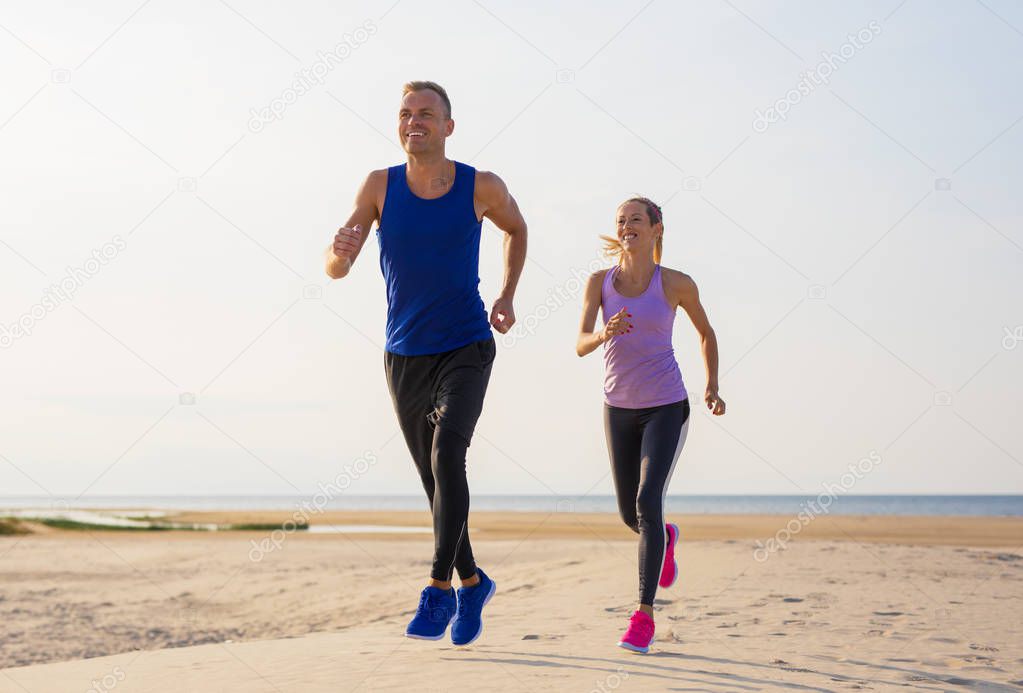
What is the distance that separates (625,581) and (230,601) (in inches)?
240

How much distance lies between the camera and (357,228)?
4766 millimetres

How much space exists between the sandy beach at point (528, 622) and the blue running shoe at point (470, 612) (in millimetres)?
224

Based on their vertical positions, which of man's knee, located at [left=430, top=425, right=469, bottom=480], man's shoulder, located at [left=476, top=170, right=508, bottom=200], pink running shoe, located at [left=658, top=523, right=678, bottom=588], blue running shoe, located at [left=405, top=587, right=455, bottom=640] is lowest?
blue running shoe, located at [left=405, top=587, right=455, bottom=640]

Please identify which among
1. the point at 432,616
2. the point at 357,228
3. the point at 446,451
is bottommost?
the point at 432,616

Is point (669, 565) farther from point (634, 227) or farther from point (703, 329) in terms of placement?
point (634, 227)

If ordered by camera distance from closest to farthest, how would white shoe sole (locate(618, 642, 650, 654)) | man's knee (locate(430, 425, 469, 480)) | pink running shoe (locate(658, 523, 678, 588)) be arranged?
man's knee (locate(430, 425, 469, 480)) → white shoe sole (locate(618, 642, 650, 654)) → pink running shoe (locate(658, 523, 678, 588))

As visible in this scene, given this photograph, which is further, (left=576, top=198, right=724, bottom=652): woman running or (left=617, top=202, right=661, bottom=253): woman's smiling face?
(left=617, top=202, right=661, bottom=253): woman's smiling face

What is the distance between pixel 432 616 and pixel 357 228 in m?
1.90

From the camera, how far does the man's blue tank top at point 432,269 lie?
4.98 meters

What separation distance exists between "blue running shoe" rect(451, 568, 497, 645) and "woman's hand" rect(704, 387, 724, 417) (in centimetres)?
184

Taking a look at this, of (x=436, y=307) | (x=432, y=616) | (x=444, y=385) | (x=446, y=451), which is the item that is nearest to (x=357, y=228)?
(x=436, y=307)

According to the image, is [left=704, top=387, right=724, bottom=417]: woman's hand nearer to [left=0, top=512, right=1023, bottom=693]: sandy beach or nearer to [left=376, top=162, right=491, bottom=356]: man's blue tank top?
[left=0, top=512, right=1023, bottom=693]: sandy beach

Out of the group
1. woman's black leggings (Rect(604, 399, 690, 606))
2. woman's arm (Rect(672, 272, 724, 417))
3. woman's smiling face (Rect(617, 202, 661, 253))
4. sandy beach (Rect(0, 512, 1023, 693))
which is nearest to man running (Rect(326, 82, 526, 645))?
sandy beach (Rect(0, 512, 1023, 693))

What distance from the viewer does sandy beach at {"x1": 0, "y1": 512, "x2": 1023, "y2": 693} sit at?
17.8 ft
